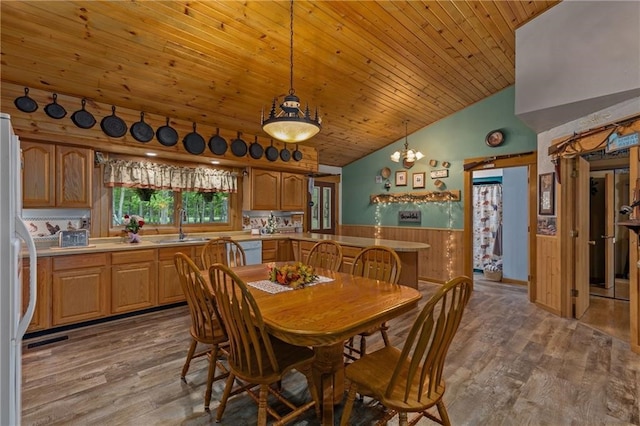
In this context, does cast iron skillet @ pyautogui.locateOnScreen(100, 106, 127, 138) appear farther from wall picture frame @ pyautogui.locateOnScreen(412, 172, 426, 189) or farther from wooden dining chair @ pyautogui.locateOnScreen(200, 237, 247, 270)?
wall picture frame @ pyautogui.locateOnScreen(412, 172, 426, 189)

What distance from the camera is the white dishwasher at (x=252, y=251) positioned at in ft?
15.0

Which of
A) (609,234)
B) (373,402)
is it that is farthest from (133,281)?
(609,234)

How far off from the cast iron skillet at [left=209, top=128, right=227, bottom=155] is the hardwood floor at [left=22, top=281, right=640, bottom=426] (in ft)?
7.55

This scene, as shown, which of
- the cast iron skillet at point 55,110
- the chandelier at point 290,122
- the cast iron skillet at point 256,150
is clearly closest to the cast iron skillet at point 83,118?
the cast iron skillet at point 55,110

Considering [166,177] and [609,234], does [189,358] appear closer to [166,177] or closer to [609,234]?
[166,177]

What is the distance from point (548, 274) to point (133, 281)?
509 centimetres

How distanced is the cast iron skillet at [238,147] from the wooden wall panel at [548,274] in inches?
169

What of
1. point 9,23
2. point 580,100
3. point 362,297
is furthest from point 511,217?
point 9,23

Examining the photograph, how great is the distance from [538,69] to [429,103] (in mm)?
1682

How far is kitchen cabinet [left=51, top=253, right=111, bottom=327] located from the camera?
124 inches

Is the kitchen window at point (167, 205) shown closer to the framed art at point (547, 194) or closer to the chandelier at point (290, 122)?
the chandelier at point (290, 122)

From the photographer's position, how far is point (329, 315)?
1.63 metres

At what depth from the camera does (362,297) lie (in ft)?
6.41

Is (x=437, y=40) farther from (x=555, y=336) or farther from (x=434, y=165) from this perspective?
(x=555, y=336)
